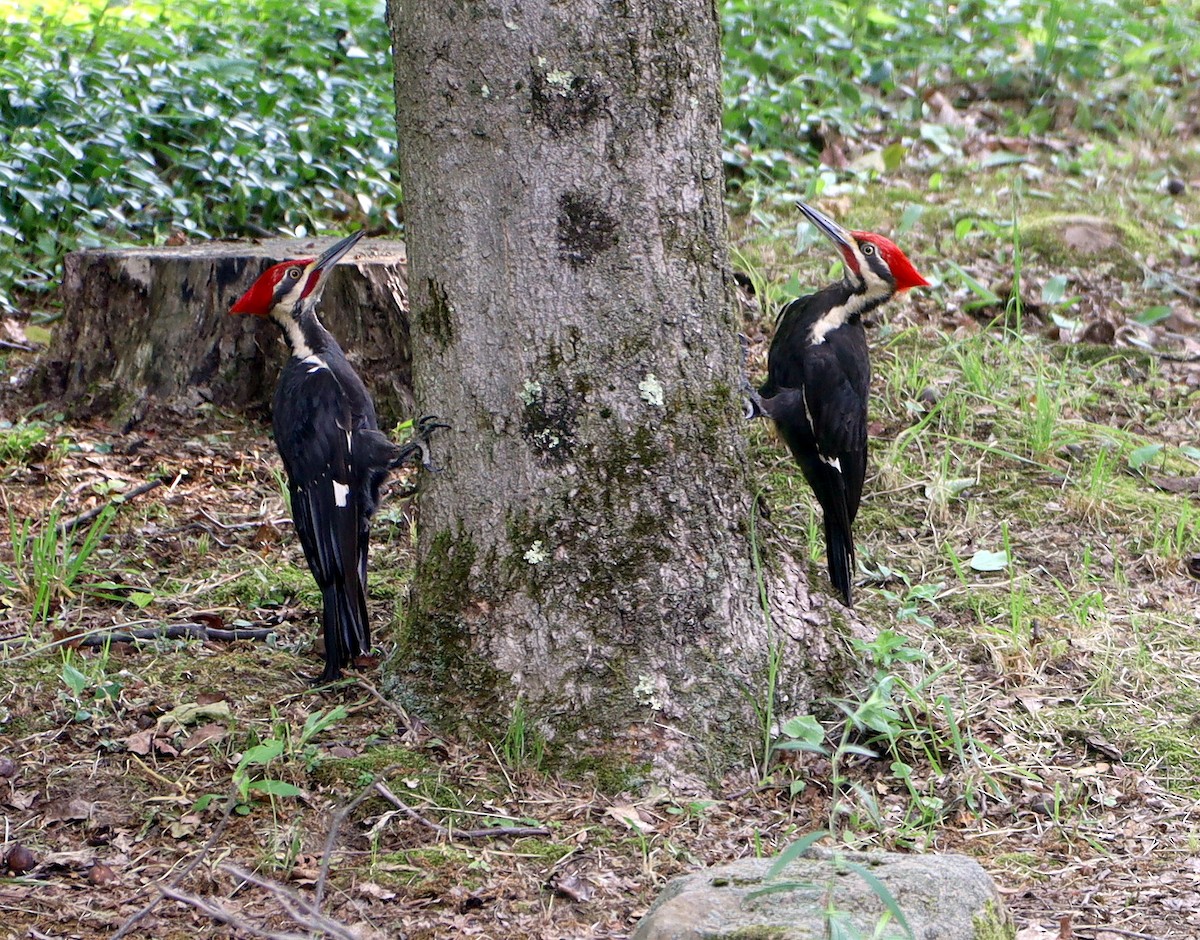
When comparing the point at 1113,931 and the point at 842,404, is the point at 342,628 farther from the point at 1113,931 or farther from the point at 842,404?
the point at 1113,931

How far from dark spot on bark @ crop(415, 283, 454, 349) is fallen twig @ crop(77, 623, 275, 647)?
1.10m

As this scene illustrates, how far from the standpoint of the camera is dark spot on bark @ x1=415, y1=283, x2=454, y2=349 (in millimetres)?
2936

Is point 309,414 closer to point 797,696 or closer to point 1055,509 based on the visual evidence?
point 797,696

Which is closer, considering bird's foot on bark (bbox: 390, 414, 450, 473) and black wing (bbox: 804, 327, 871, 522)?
bird's foot on bark (bbox: 390, 414, 450, 473)

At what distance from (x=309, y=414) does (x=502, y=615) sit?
3.60ft

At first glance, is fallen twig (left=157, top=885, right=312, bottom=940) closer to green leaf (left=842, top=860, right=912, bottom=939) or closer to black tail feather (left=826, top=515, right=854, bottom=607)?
green leaf (left=842, top=860, right=912, bottom=939)

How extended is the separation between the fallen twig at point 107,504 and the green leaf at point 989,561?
2544 mm

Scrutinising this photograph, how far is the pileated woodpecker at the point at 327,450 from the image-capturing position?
11.2ft

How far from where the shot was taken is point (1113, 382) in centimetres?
520

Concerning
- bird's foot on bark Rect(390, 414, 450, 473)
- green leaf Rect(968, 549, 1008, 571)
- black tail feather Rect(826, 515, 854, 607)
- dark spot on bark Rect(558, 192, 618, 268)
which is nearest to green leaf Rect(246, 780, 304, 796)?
bird's foot on bark Rect(390, 414, 450, 473)

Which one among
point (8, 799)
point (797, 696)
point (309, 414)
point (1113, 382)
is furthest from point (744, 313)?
point (8, 799)

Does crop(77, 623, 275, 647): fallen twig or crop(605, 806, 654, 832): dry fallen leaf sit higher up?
crop(77, 623, 275, 647): fallen twig

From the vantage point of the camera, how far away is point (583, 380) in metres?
2.90

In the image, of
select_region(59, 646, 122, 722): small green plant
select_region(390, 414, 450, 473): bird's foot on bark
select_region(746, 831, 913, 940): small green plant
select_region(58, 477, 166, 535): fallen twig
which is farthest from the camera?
select_region(58, 477, 166, 535): fallen twig
